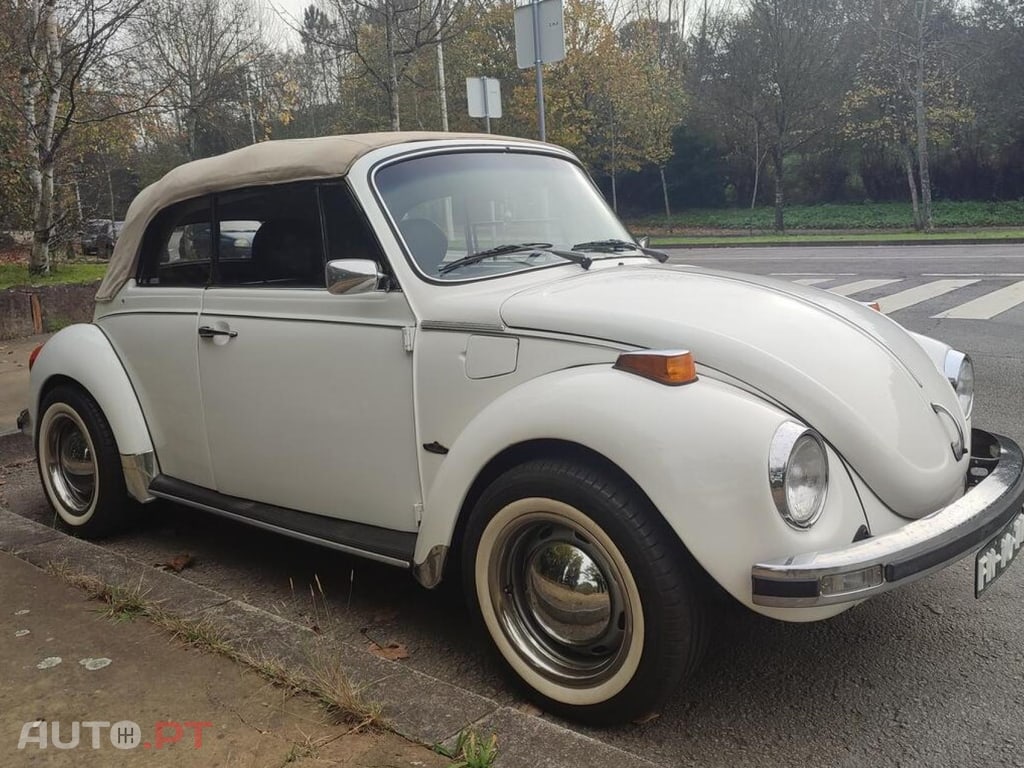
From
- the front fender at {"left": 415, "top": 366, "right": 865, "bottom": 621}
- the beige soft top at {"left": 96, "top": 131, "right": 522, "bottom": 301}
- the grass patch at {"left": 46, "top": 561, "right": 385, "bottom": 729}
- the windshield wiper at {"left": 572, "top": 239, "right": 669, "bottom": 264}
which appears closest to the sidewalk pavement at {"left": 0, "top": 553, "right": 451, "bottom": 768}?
the grass patch at {"left": 46, "top": 561, "right": 385, "bottom": 729}

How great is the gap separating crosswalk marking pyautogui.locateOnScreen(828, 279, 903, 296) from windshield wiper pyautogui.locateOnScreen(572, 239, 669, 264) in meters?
9.12

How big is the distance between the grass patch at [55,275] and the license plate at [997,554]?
1033 centimetres

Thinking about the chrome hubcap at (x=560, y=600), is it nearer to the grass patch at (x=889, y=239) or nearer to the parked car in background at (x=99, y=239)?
the grass patch at (x=889, y=239)

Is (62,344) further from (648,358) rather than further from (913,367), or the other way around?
(913,367)

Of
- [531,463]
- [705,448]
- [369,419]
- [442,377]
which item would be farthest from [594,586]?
[369,419]

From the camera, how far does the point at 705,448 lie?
232cm

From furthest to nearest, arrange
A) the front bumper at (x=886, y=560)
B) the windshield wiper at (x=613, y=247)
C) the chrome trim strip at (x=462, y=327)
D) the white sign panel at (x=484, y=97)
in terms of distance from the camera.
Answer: the white sign panel at (x=484, y=97), the windshield wiper at (x=613, y=247), the chrome trim strip at (x=462, y=327), the front bumper at (x=886, y=560)

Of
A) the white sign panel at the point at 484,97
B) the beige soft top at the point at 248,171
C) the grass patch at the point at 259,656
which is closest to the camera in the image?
the grass patch at the point at 259,656

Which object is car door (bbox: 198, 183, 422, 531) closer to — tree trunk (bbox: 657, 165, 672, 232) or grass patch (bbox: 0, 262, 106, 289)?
grass patch (bbox: 0, 262, 106, 289)

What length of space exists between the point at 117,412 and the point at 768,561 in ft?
10.3

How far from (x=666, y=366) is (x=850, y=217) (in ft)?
103

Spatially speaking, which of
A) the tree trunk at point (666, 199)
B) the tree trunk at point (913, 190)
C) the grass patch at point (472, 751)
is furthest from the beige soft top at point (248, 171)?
the tree trunk at point (666, 199)

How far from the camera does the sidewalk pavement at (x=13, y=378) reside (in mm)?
6828

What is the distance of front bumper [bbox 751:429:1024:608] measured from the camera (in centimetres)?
223
